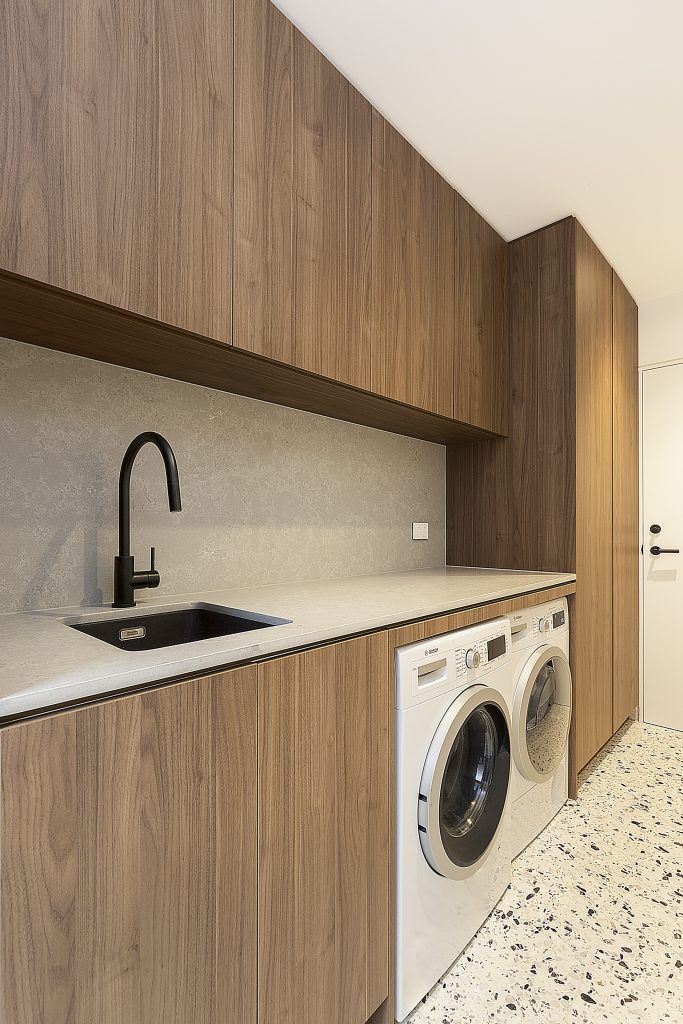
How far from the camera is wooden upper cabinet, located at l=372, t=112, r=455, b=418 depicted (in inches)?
65.4

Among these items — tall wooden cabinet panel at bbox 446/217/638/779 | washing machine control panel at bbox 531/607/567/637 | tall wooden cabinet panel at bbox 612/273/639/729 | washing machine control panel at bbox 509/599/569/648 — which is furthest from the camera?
tall wooden cabinet panel at bbox 612/273/639/729

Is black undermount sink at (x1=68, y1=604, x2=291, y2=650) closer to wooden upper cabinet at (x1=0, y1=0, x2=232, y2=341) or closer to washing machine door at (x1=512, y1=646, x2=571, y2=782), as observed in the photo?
wooden upper cabinet at (x1=0, y1=0, x2=232, y2=341)

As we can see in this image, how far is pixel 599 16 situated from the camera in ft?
4.55

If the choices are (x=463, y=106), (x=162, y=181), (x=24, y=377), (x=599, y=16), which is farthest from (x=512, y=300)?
(x=24, y=377)

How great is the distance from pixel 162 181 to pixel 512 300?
1.81 m

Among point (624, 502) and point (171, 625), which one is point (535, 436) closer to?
point (624, 502)

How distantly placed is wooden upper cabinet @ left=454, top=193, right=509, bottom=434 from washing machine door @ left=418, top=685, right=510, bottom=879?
1.10m

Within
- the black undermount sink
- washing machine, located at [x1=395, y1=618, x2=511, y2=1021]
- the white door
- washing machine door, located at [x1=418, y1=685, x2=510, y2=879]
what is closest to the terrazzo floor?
Answer: washing machine, located at [x1=395, y1=618, x2=511, y2=1021]

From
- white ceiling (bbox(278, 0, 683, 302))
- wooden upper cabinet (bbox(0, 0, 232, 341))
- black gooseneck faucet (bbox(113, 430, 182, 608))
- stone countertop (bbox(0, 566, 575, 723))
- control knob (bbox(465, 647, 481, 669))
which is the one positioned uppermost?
white ceiling (bbox(278, 0, 683, 302))

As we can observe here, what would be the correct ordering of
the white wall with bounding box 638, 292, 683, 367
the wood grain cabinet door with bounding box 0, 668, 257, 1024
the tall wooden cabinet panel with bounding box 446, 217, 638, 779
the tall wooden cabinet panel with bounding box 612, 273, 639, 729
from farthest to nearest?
the white wall with bounding box 638, 292, 683, 367 → the tall wooden cabinet panel with bounding box 612, 273, 639, 729 → the tall wooden cabinet panel with bounding box 446, 217, 638, 779 → the wood grain cabinet door with bounding box 0, 668, 257, 1024

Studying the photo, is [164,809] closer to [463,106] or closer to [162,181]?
[162,181]

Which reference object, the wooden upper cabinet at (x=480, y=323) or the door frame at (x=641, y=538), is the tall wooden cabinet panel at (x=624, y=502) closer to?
the door frame at (x=641, y=538)

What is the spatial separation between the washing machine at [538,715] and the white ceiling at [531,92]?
162 centimetres

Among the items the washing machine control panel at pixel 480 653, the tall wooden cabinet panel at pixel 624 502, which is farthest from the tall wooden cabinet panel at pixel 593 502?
the washing machine control panel at pixel 480 653
